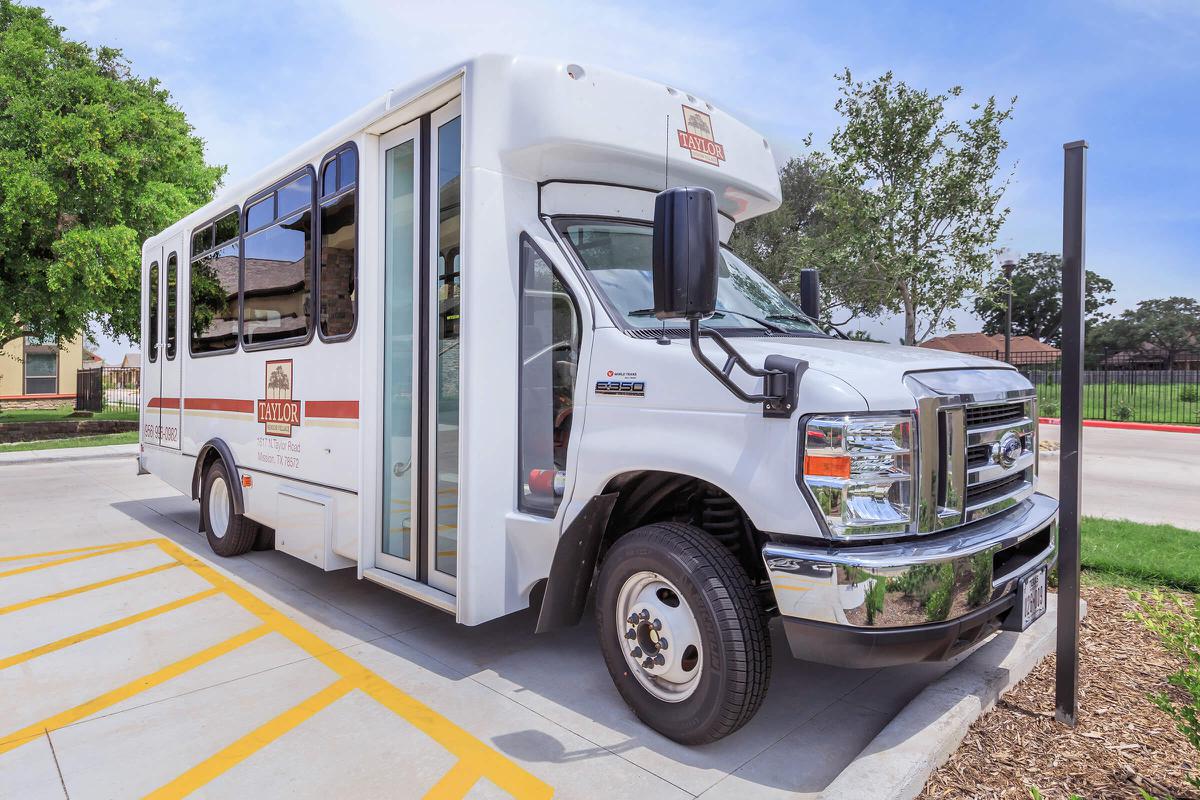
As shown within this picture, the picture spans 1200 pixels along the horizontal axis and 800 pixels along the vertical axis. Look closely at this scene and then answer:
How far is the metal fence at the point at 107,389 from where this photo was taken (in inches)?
1035

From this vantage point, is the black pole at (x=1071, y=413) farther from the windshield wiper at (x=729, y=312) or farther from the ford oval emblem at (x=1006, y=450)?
the windshield wiper at (x=729, y=312)

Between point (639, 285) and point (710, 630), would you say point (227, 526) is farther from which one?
point (710, 630)

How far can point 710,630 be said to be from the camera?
10.2ft

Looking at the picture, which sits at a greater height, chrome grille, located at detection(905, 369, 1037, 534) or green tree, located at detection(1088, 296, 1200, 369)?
green tree, located at detection(1088, 296, 1200, 369)

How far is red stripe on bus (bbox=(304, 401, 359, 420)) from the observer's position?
480 centimetres

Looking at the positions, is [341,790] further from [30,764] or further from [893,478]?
[893,478]

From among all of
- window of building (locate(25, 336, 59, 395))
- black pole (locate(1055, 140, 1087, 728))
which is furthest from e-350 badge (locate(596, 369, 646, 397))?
window of building (locate(25, 336, 59, 395))

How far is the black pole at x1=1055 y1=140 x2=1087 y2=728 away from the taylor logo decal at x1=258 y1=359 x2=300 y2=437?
15.1 feet

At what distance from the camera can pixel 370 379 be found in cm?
477

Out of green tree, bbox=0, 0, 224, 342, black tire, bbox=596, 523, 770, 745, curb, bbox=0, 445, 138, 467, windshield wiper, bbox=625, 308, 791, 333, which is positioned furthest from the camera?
green tree, bbox=0, 0, 224, 342

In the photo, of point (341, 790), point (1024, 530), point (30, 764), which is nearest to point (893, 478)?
point (1024, 530)

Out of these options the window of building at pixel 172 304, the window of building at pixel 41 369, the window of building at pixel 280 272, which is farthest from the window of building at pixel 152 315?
the window of building at pixel 41 369

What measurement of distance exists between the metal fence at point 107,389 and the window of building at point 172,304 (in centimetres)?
1739

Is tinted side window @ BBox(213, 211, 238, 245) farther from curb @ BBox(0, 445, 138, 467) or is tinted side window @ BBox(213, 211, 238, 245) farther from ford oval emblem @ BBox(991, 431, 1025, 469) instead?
curb @ BBox(0, 445, 138, 467)
